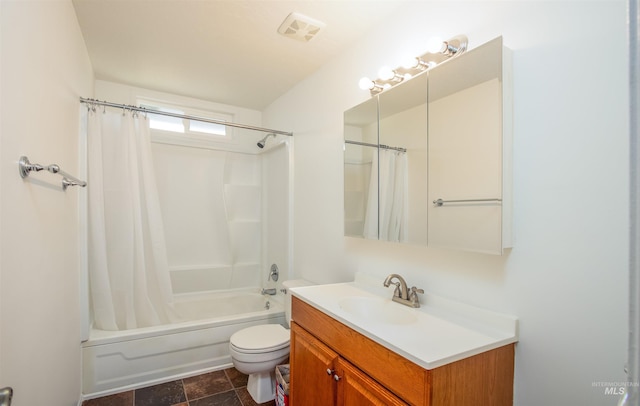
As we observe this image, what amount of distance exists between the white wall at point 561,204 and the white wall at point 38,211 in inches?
65.5

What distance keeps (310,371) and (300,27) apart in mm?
2007

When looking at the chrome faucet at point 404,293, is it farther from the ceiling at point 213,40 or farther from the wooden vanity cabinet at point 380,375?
the ceiling at point 213,40

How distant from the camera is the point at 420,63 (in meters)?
1.56

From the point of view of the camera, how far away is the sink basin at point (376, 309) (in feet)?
5.02

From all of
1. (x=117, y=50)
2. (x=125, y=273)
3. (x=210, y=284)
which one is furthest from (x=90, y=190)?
(x=210, y=284)

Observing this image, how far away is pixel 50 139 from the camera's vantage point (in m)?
1.41

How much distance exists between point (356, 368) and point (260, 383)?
3.78ft

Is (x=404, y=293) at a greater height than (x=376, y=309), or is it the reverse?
(x=404, y=293)

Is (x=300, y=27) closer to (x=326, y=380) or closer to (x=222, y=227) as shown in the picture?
(x=326, y=380)

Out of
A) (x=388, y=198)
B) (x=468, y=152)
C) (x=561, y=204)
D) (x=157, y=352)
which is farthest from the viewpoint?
(x=157, y=352)

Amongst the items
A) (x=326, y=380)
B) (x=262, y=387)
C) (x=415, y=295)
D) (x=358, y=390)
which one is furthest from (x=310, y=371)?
(x=262, y=387)

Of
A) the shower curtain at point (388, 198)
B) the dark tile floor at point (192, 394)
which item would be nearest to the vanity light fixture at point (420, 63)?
the shower curtain at point (388, 198)

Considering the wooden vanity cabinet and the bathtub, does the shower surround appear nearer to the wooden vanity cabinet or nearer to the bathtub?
the bathtub

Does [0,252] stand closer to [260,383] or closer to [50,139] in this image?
[50,139]
